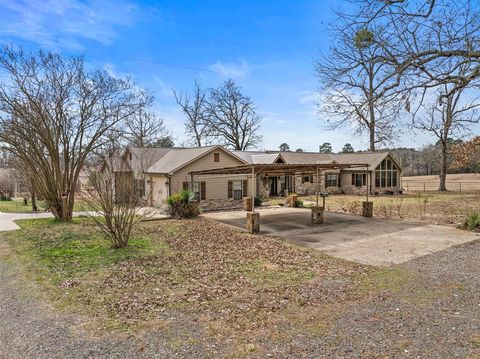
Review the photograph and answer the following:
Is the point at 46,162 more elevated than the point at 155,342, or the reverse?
the point at 46,162

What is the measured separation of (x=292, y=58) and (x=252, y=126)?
107ft

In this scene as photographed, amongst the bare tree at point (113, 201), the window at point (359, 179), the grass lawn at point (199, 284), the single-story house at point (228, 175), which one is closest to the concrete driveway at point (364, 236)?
the grass lawn at point (199, 284)

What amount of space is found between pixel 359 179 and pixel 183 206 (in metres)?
21.3

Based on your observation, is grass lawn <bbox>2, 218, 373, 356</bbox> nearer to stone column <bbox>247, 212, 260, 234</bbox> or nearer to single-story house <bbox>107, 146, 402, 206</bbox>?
stone column <bbox>247, 212, 260, 234</bbox>

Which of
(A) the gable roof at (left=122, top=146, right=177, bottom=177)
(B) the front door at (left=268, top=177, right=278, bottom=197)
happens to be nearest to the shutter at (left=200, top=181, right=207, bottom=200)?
(A) the gable roof at (left=122, top=146, right=177, bottom=177)

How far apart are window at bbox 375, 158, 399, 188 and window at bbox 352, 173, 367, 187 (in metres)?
1.26

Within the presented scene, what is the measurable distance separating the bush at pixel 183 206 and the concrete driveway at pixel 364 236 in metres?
1.42

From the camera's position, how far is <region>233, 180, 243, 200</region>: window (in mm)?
25109

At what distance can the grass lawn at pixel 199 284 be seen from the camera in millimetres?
4730

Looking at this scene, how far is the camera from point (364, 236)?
11828 millimetres

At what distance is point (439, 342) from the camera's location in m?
4.09

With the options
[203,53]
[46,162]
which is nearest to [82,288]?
[46,162]

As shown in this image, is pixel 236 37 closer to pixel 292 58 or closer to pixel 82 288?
pixel 292 58

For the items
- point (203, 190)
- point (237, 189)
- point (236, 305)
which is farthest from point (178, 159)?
point (236, 305)
